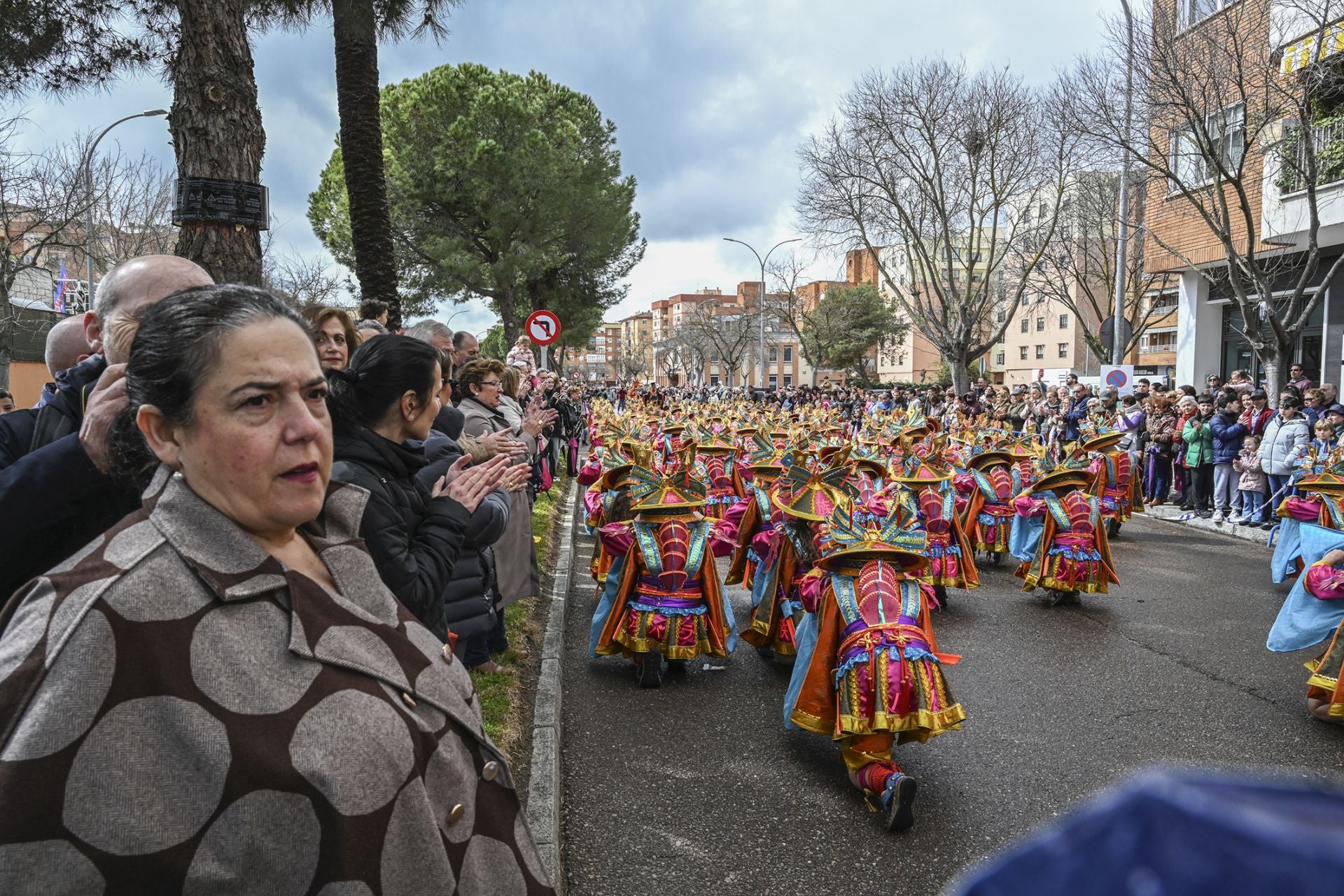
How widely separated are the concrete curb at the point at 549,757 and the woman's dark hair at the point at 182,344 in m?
2.23

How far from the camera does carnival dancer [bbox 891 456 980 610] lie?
8508mm

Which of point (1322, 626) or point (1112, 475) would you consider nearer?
point (1322, 626)

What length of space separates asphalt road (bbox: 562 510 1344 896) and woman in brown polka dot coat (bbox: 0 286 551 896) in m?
2.50

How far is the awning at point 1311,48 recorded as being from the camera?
490 inches

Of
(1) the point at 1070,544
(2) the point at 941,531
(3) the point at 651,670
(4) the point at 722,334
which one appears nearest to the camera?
(3) the point at 651,670

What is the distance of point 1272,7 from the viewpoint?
14.1m

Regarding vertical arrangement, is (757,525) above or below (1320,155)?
below

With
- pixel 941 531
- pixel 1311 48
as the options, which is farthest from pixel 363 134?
pixel 1311 48

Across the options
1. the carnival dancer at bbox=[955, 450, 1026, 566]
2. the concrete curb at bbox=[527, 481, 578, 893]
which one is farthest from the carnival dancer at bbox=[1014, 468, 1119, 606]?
the concrete curb at bbox=[527, 481, 578, 893]

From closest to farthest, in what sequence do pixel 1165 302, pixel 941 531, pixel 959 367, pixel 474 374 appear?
pixel 474 374, pixel 941 531, pixel 959 367, pixel 1165 302

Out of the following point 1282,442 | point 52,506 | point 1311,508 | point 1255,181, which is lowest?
point 1311,508

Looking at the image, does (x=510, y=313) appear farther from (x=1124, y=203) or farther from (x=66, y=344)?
(x=66, y=344)

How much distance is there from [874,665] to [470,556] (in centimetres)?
199

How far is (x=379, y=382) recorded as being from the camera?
2717mm
